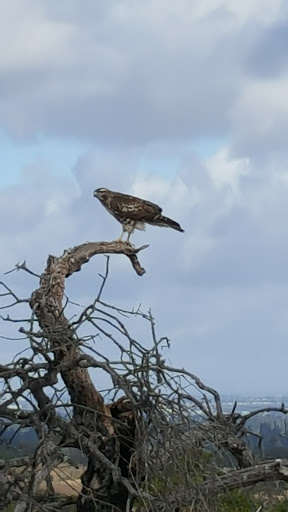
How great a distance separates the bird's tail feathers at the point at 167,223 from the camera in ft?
29.4

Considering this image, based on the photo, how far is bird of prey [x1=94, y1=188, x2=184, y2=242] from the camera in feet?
29.4

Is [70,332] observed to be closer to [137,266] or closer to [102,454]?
[102,454]

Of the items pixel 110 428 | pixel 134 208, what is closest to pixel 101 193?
pixel 134 208

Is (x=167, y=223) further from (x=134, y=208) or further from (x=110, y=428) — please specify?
(x=110, y=428)

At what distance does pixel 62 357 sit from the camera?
586 centimetres

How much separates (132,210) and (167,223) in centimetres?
36

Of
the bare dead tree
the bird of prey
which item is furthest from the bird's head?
the bare dead tree

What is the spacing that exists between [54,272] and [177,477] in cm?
179

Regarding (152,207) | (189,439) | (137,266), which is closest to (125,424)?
(189,439)

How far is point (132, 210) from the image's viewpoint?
909cm

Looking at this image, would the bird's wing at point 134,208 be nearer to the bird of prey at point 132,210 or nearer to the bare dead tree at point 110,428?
the bird of prey at point 132,210

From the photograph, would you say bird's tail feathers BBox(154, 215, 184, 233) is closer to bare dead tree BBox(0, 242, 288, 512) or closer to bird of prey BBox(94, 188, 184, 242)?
bird of prey BBox(94, 188, 184, 242)

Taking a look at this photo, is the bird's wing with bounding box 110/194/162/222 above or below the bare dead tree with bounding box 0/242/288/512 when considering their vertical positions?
above

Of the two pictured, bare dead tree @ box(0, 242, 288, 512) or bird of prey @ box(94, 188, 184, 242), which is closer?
bare dead tree @ box(0, 242, 288, 512)
